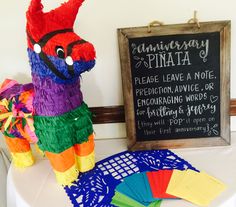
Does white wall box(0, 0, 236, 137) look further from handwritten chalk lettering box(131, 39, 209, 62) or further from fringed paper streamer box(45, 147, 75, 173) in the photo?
fringed paper streamer box(45, 147, 75, 173)

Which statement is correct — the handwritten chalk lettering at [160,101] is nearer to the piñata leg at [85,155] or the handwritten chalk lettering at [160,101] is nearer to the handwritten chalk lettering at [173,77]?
the handwritten chalk lettering at [173,77]

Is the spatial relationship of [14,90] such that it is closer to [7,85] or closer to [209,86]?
[7,85]

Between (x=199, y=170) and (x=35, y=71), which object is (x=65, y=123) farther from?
(x=199, y=170)

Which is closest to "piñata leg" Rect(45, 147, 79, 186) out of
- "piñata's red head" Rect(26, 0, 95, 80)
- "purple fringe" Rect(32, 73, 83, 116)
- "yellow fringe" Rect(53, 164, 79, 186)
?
"yellow fringe" Rect(53, 164, 79, 186)

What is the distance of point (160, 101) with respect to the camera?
1082 millimetres

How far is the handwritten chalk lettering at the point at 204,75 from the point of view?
1048 mm

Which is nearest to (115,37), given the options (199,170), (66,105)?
(66,105)

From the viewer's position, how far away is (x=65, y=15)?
813mm

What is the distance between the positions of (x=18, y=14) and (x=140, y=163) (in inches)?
24.2

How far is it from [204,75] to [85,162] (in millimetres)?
466

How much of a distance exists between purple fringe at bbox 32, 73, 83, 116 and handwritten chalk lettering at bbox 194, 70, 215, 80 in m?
0.40

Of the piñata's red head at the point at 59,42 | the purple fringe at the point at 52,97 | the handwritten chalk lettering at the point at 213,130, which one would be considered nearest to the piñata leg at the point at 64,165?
the purple fringe at the point at 52,97

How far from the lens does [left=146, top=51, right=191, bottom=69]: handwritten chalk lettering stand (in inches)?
40.7

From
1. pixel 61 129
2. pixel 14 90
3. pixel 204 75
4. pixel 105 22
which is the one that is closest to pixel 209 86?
pixel 204 75
